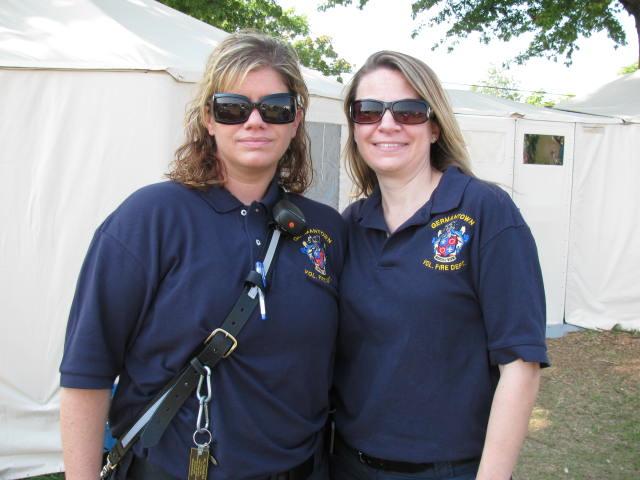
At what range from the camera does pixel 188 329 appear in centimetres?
154

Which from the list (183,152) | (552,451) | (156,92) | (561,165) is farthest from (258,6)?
(183,152)

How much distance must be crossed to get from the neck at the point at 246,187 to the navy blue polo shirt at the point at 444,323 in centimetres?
40

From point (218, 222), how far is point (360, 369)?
0.60m

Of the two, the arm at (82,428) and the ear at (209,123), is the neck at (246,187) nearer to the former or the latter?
the ear at (209,123)

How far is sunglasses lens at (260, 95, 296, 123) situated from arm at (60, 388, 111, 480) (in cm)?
85

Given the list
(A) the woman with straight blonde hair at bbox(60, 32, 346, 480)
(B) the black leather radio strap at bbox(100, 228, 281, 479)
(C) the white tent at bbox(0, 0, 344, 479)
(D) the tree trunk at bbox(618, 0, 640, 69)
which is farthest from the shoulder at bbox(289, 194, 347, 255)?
(D) the tree trunk at bbox(618, 0, 640, 69)

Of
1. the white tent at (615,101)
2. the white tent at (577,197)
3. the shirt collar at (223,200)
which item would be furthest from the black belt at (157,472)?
the white tent at (615,101)

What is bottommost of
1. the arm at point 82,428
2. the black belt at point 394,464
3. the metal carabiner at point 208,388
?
the black belt at point 394,464

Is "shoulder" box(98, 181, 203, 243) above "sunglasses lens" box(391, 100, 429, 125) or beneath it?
beneath

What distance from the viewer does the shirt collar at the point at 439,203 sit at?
5.83 feet

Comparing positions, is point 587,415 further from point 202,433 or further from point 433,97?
point 202,433

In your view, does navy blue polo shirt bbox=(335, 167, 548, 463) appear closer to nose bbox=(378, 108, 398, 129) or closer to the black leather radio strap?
nose bbox=(378, 108, 398, 129)

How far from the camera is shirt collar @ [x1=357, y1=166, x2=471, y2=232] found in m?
1.78

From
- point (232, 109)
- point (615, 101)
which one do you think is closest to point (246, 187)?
point (232, 109)
